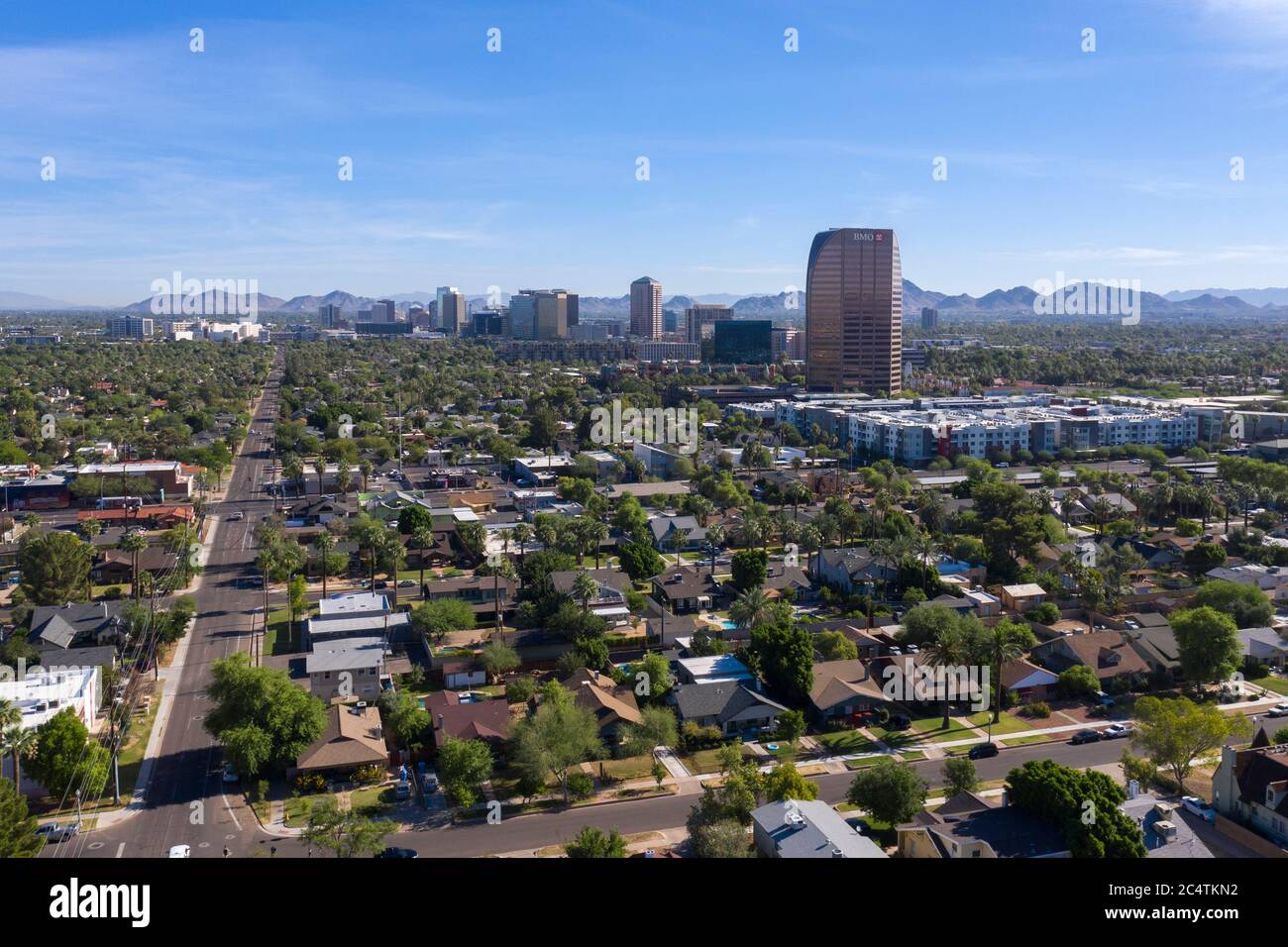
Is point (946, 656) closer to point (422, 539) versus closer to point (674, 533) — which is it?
point (674, 533)

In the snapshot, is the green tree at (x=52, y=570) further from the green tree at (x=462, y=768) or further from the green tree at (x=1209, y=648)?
the green tree at (x=1209, y=648)

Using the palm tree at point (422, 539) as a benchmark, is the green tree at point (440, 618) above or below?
below

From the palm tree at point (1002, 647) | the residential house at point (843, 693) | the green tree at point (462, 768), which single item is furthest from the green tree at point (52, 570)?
the palm tree at point (1002, 647)

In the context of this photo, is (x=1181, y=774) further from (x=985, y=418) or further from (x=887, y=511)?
(x=985, y=418)

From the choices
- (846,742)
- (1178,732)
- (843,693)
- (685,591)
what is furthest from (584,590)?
(1178,732)

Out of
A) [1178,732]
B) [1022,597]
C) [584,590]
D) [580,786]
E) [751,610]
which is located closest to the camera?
[1178,732]
